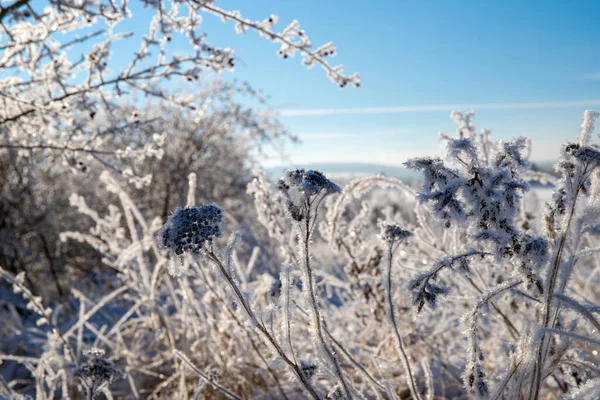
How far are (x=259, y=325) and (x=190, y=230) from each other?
251 millimetres

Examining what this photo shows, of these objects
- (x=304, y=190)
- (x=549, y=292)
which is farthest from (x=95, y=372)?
(x=549, y=292)

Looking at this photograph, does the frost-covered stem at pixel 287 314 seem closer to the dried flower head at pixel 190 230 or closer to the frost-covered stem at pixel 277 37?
the dried flower head at pixel 190 230

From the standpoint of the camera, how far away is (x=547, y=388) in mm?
2076

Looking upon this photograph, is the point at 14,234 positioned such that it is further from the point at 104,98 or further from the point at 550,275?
the point at 550,275

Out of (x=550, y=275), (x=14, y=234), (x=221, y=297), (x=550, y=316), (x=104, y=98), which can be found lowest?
(x=14, y=234)

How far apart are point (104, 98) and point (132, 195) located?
7.03m

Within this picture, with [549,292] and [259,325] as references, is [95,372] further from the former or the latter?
[549,292]

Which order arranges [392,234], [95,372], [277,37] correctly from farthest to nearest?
1. [277,37]
2. [95,372]
3. [392,234]

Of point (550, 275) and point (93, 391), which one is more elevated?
point (550, 275)

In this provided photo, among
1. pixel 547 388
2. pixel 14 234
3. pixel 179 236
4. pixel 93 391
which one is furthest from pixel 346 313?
pixel 14 234

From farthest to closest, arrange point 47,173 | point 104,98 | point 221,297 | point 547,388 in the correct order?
1. point 47,173
2. point 104,98
3. point 547,388
4. point 221,297

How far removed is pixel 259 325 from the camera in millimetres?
983

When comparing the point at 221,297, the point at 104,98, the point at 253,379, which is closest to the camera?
the point at 221,297

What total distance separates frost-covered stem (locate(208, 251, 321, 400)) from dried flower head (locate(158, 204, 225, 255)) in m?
0.04
